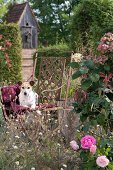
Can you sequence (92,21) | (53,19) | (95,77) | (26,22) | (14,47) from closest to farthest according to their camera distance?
1. (95,77)
2. (92,21)
3. (14,47)
4. (26,22)
5. (53,19)

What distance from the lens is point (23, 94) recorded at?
14.3 feet

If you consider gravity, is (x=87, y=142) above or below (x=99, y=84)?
below

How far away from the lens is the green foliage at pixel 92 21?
321 inches

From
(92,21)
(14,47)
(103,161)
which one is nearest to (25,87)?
(103,161)

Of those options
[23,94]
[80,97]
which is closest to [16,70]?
[23,94]

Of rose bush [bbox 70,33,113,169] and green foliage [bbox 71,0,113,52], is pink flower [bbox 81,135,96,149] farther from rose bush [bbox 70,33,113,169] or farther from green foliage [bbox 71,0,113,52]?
green foliage [bbox 71,0,113,52]

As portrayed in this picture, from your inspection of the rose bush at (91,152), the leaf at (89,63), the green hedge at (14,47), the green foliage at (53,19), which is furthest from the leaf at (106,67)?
the green foliage at (53,19)

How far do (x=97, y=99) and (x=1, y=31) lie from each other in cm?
888

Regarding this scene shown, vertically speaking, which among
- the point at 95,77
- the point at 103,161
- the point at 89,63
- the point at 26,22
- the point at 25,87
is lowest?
the point at 103,161

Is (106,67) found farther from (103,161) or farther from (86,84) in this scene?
(103,161)

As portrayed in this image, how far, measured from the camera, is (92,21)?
9.45 metres

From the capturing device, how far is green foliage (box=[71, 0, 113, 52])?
8.16m

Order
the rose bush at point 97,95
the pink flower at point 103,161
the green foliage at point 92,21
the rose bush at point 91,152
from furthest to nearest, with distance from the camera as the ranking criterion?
the green foliage at point 92,21 < the rose bush at point 97,95 < the rose bush at point 91,152 < the pink flower at point 103,161

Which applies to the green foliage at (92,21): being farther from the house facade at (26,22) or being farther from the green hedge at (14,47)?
the house facade at (26,22)
